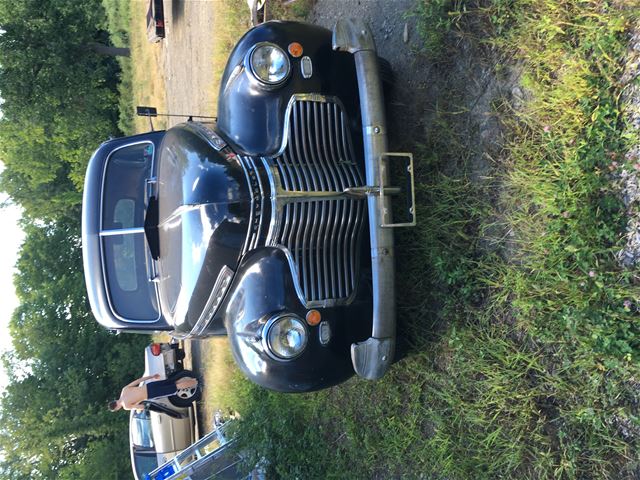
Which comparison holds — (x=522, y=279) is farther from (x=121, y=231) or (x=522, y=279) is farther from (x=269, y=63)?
(x=121, y=231)

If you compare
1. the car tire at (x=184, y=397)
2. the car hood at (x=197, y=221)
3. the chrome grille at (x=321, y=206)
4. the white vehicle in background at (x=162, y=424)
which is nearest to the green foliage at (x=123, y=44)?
the white vehicle in background at (x=162, y=424)

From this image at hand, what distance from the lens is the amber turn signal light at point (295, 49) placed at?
3863mm

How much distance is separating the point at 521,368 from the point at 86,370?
15249mm

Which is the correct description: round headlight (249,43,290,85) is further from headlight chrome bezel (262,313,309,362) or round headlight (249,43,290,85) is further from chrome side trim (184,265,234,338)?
headlight chrome bezel (262,313,309,362)

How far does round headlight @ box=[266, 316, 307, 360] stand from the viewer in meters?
3.40

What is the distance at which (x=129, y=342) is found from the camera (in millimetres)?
16375

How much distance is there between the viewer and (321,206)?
3.59 m

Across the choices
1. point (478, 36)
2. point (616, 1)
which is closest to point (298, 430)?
point (478, 36)

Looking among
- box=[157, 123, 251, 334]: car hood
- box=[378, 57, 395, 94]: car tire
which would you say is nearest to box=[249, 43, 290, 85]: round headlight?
box=[157, 123, 251, 334]: car hood

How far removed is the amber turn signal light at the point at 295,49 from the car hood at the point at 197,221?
2.74 ft

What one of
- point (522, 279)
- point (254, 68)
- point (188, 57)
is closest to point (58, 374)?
point (188, 57)

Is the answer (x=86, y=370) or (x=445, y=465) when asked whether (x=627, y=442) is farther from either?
(x=86, y=370)

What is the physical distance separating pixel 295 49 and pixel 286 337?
2.03 m

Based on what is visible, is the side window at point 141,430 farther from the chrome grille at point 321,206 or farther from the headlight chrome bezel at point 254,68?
the headlight chrome bezel at point 254,68
